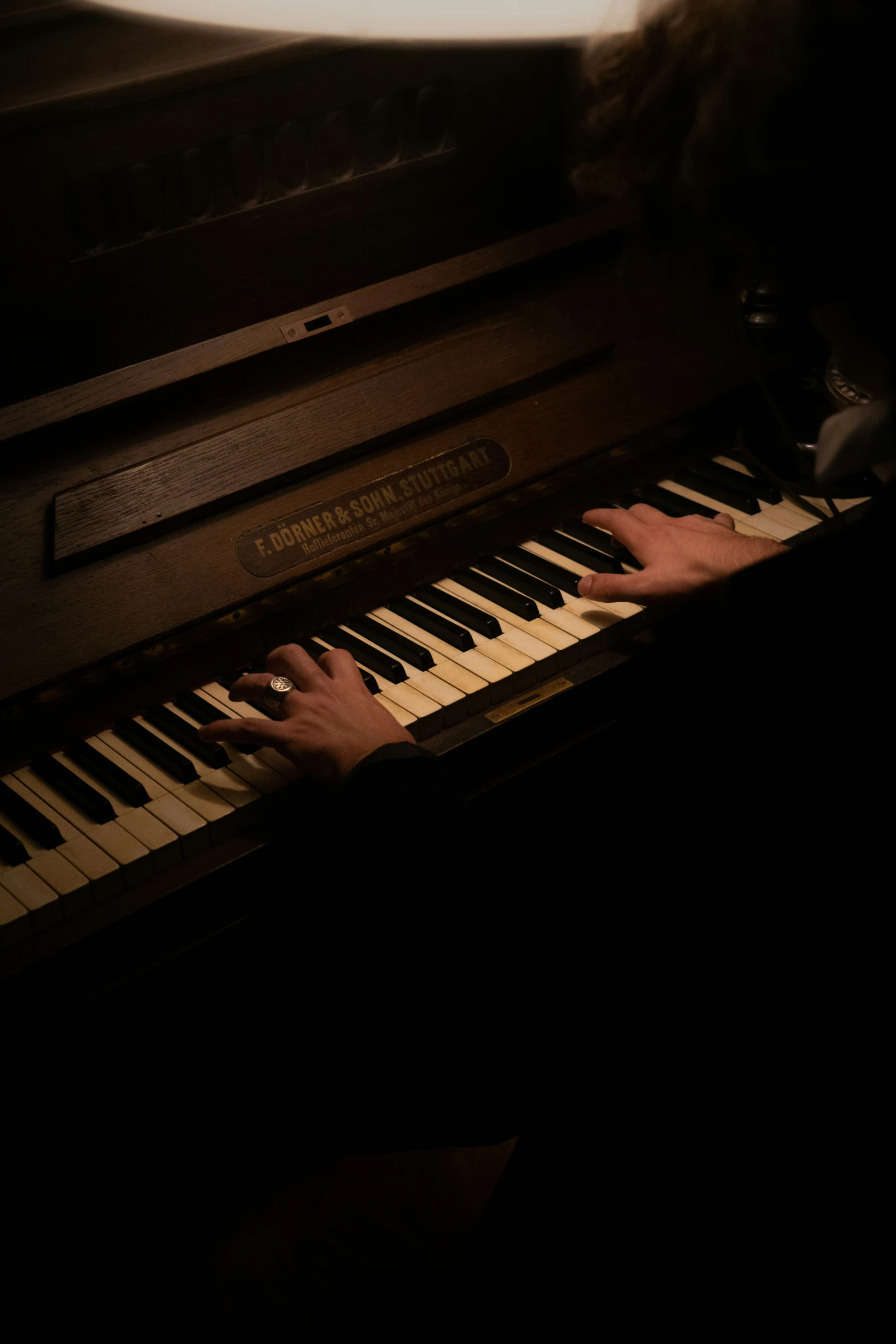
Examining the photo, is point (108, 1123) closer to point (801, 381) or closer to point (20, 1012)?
point (20, 1012)

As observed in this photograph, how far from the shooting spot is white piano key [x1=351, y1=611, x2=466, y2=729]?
61.5 inches

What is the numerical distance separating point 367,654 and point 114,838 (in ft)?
1.54

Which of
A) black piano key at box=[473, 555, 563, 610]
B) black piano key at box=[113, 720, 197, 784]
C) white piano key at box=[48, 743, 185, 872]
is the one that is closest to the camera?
white piano key at box=[48, 743, 185, 872]

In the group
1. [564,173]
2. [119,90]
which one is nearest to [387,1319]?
[119,90]

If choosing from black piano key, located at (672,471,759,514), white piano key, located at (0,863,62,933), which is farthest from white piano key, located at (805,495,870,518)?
white piano key, located at (0,863,62,933)

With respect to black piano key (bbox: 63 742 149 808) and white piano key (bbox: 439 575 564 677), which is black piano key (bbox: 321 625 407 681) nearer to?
white piano key (bbox: 439 575 564 677)

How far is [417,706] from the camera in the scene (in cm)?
155

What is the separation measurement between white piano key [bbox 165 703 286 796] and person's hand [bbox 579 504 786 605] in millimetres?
582

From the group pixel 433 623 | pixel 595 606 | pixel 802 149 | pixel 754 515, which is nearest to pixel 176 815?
pixel 433 623

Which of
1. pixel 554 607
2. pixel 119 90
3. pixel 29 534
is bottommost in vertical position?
pixel 554 607

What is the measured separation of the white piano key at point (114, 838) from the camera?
4.36 feet

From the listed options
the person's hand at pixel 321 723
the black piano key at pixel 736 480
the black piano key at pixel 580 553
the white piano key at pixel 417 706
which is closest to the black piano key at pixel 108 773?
the person's hand at pixel 321 723

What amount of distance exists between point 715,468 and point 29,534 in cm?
123

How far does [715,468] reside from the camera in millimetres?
2113
